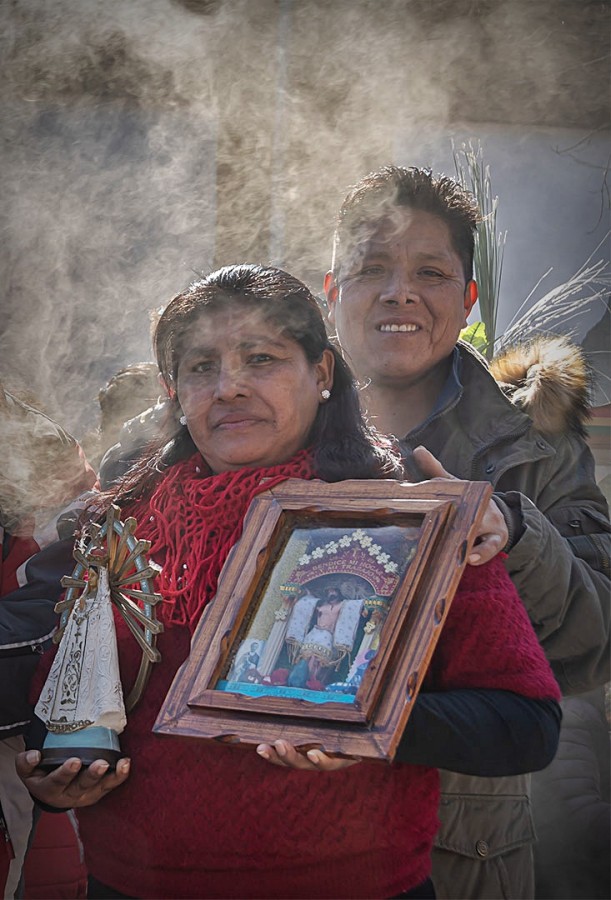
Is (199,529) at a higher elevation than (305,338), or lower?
lower

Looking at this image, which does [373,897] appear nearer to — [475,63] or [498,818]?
[498,818]

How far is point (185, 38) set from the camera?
2934 mm

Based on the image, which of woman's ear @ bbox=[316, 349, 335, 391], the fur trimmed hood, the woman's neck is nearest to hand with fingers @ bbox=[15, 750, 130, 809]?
woman's ear @ bbox=[316, 349, 335, 391]

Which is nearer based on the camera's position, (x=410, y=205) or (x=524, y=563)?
(x=524, y=563)

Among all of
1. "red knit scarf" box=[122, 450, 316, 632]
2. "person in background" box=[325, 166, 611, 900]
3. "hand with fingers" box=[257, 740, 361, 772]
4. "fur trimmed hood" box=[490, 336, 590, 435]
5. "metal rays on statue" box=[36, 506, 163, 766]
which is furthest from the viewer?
"fur trimmed hood" box=[490, 336, 590, 435]

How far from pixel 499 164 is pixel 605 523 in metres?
1.05

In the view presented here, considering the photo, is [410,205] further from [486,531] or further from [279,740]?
[279,740]

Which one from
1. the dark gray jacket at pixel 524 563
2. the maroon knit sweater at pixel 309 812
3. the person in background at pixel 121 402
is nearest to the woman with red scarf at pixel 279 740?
the maroon knit sweater at pixel 309 812

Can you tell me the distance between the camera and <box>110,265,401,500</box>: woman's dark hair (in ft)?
7.13

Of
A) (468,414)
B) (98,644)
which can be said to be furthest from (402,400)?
(98,644)

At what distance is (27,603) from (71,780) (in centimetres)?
53

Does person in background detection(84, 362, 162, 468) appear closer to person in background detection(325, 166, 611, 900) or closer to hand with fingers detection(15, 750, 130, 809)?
person in background detection(325, 166, 611, 900)

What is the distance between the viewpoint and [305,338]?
222 cm

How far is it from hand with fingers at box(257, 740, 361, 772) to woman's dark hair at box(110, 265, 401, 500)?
582 mm
